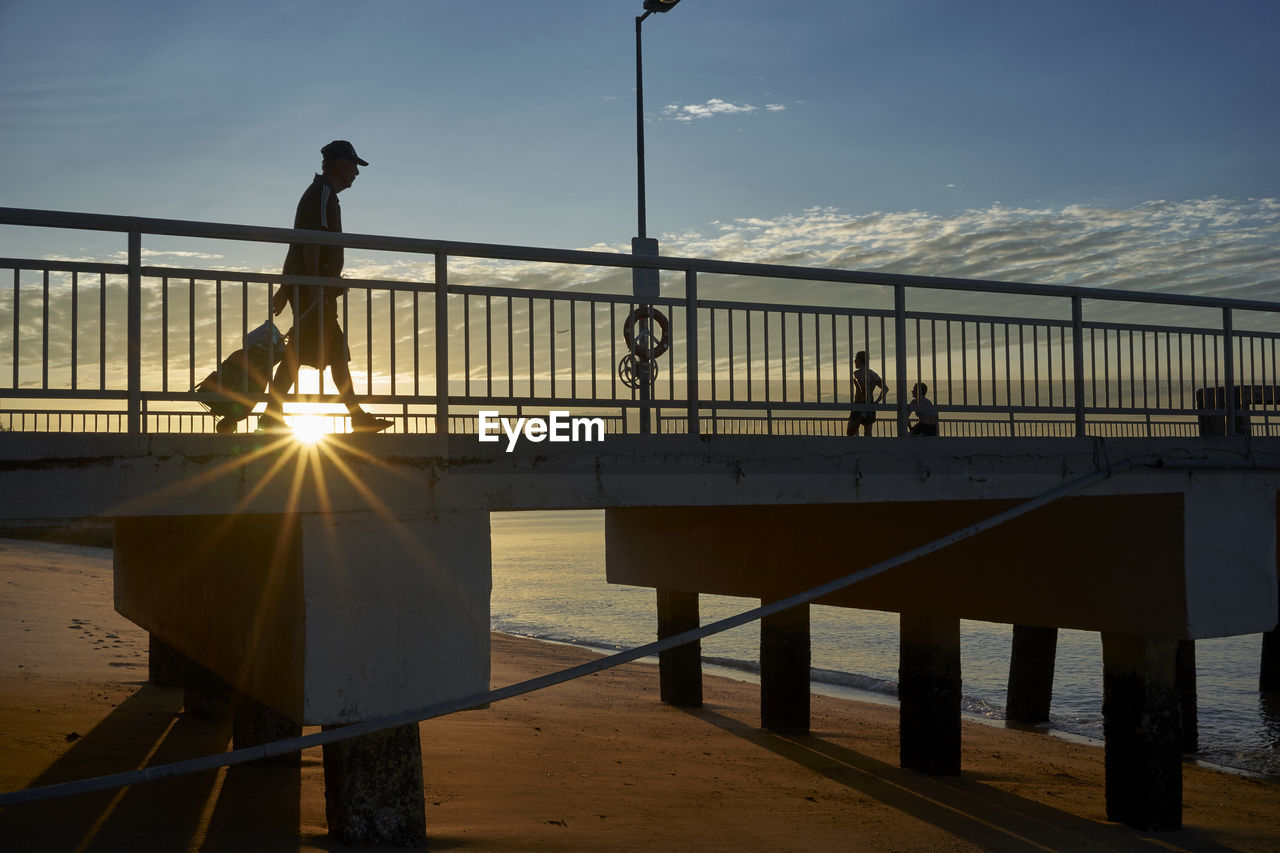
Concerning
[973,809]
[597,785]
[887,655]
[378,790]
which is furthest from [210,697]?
[887,655]

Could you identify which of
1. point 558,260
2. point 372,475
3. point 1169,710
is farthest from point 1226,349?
point 372,475

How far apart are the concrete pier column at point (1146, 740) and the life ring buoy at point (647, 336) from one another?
5.28 metres

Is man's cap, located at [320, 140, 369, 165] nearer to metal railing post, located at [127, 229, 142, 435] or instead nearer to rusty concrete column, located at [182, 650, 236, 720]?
metal railing post, located at [127, 229, 142, 435]

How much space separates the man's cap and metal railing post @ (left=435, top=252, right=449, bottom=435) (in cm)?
109

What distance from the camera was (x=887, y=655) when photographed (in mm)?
32312

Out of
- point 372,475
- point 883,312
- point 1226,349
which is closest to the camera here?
point 372,475

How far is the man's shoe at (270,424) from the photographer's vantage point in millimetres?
6567

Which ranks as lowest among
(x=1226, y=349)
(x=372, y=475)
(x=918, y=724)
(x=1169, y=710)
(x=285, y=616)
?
(x=918, y=724)

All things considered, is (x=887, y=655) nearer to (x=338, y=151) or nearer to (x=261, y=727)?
(x=261, y=727)

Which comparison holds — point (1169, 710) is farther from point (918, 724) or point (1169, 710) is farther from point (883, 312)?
point (883, 312)

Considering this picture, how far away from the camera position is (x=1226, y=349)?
436 inches

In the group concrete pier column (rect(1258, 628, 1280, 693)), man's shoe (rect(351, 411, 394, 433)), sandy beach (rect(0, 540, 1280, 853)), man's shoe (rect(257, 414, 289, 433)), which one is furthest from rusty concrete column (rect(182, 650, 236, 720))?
concrete pier column (rect(1258, 628, 1280, 693))

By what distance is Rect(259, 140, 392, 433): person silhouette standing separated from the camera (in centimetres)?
670

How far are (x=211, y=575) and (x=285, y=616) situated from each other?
2378 mm
